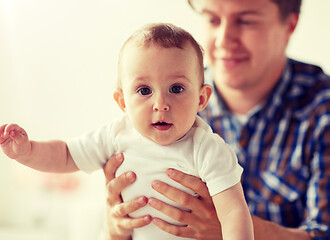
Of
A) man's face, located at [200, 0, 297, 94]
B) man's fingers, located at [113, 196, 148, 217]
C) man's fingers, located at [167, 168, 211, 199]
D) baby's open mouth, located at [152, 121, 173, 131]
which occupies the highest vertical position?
man's face, located at [200, 0, 297, 94]

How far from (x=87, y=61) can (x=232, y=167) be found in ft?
5.14

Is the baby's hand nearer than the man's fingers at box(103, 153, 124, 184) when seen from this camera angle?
Yes

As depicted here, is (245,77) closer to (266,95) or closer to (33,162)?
(266,95)

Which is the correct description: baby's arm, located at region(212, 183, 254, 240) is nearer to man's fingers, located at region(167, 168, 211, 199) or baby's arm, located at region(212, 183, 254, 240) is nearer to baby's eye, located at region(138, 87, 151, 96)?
man's fingers, located at region(167, 168, 211, 199)

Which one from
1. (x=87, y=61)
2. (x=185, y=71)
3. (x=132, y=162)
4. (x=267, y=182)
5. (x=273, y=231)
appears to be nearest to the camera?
(x=185, y=71)

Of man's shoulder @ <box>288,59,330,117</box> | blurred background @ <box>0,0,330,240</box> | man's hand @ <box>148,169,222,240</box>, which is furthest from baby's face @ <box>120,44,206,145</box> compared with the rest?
blurred background @ <box>0,0,330,240</box>

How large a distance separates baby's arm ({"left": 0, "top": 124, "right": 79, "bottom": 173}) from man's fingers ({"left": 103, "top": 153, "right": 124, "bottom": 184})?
0.07 meters

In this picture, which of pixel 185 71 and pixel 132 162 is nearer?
pixel 185 71

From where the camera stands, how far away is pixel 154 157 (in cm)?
92

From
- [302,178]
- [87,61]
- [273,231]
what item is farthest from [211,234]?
[87,61]

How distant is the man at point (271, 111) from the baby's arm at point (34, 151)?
0.69 m

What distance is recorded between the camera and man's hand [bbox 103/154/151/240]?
953 millimetres

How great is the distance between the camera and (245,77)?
1.53 m

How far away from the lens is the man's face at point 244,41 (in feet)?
4.68
